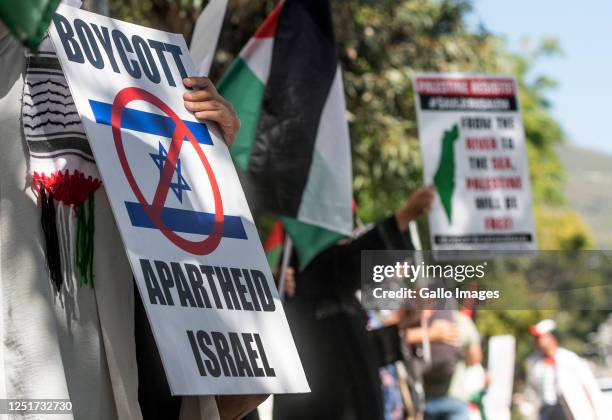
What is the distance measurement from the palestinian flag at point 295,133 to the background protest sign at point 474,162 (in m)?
1.73

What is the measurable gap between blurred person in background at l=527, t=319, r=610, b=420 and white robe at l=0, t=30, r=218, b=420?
4.51m

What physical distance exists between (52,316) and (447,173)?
574 cm

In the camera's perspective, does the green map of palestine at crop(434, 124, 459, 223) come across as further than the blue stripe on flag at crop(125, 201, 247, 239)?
Yes

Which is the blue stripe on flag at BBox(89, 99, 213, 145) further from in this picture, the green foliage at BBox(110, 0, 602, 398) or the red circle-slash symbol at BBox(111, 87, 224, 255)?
the green foliage at BBox(110, 0, 602, 398)

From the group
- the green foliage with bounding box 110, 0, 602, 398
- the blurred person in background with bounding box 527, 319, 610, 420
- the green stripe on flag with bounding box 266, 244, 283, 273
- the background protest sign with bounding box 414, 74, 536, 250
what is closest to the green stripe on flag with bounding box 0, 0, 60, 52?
the blurred person in background with bounding box 527, 319, 610, 420

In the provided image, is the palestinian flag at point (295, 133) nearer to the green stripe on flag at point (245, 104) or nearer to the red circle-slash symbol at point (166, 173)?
the green stripe on flag at point (245, 104)

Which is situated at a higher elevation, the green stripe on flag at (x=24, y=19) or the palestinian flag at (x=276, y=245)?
the palestinian flag at (x=276, y=245)

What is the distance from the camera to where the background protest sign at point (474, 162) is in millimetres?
8273

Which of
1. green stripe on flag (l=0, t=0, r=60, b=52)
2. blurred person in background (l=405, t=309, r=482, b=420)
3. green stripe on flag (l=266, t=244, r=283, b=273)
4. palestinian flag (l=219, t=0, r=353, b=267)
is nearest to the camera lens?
green stripe on flag (l=0, t=0, r=60, b=52)

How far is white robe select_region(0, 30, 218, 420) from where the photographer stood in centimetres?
279

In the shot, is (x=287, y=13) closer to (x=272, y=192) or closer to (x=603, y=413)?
(x=272, y=192)

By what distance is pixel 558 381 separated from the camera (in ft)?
29.3

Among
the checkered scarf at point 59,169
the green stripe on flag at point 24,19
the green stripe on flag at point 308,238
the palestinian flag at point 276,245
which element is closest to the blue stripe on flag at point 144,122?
the checkered scarf at point 59,169

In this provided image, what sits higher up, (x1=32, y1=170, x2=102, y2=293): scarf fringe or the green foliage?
the green foliage
